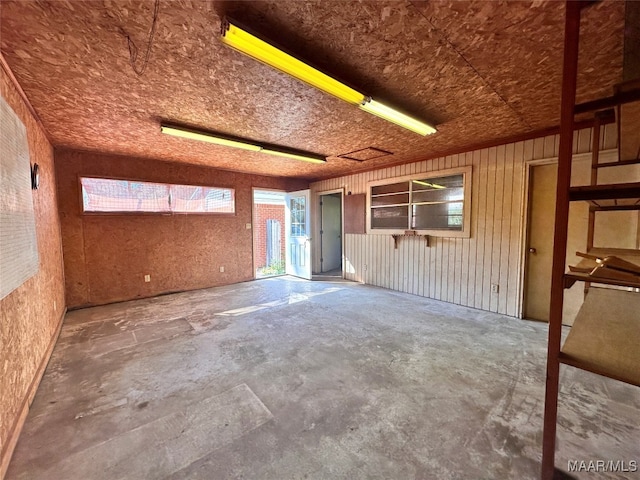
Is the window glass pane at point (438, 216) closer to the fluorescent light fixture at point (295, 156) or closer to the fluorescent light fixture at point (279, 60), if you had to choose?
the fluorescent light fixture at point (295, 156)

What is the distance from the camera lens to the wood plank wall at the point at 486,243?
3471mm

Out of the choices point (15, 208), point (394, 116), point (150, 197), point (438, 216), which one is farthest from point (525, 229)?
point (150, 197)

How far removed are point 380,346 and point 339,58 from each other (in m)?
2.65

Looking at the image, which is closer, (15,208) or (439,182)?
(15,208)

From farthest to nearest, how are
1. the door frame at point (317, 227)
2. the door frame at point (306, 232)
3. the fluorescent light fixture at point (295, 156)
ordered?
the door frame at point (317, 227) < the door frame at point (306, 232) < the fluorescent light fixture at point (295, 156)

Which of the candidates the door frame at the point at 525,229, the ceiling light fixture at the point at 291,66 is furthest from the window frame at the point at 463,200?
the ceiling light fixture at the point at 291,66

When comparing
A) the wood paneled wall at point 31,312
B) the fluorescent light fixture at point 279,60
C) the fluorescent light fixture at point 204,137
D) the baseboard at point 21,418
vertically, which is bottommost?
the baseboard at point 21,418

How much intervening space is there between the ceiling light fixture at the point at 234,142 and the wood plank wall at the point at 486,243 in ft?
5.83

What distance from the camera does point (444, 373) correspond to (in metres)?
2.25

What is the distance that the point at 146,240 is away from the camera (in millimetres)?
4688

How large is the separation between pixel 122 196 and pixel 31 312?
2889 mm

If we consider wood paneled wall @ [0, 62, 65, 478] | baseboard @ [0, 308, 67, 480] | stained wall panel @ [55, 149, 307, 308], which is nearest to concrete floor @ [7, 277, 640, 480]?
baseboard @ [0, 308, 67, 480]

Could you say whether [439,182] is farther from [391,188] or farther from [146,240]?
[146,240]

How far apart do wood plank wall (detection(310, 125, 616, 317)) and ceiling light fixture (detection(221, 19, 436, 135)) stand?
2.06 meters
